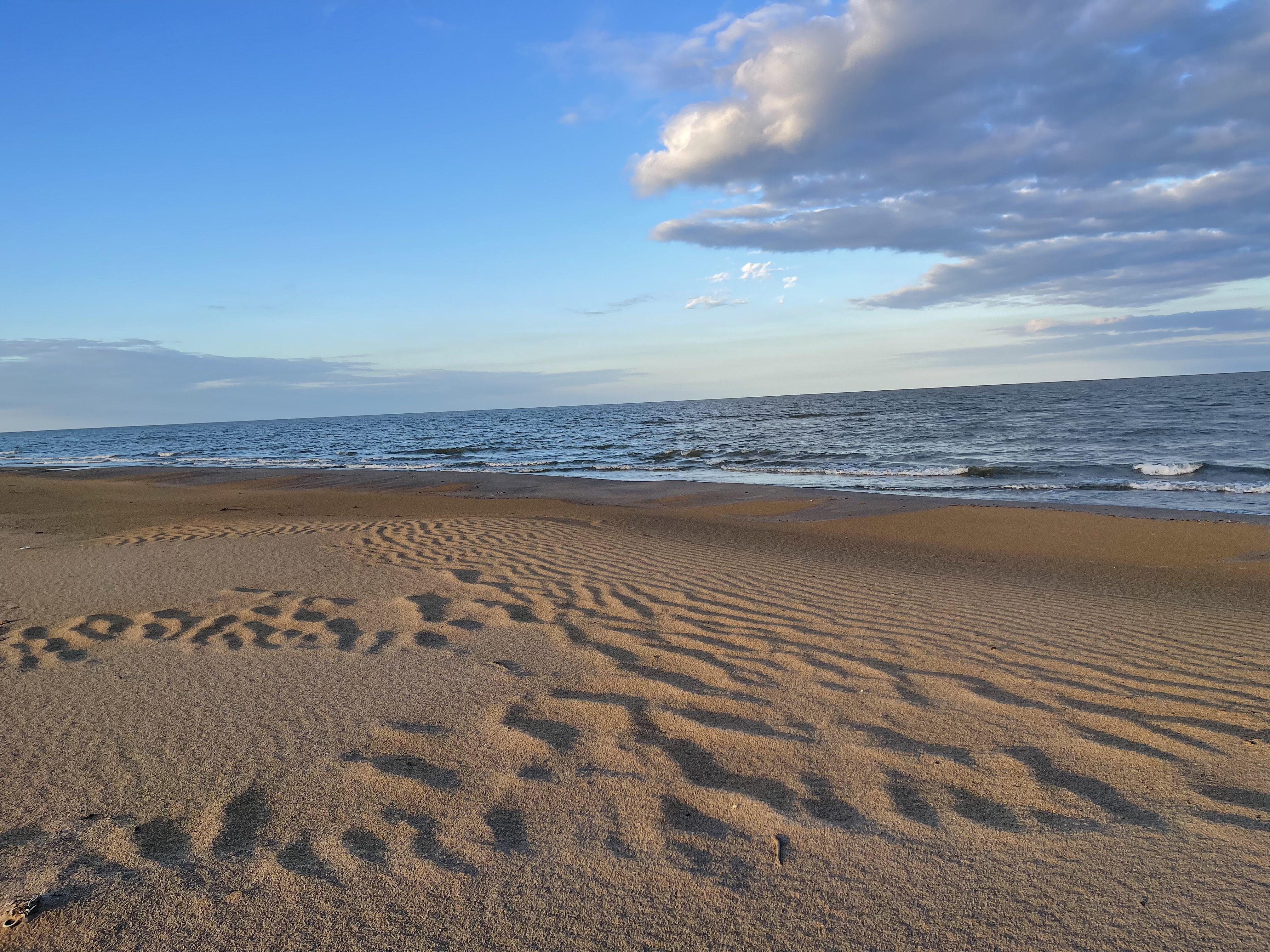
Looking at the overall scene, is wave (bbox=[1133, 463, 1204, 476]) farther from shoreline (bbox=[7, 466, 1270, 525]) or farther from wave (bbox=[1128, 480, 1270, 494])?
shoreline (bbox=[7, 466, 1270, 525])

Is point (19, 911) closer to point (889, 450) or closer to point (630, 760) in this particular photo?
point (630, 760)

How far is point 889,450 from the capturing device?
88.9 feet

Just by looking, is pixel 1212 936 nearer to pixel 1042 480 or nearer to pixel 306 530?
pixel 306 530

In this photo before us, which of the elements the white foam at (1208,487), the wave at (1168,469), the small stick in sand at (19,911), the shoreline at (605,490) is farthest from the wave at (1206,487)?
the small stick in sand at (19,911)

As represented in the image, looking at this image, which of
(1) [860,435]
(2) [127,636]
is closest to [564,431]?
(1) [860,435]

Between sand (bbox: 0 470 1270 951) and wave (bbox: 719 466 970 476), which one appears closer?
sand (bbox: 0 470 1270 951)

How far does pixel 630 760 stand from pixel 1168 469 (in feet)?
65.8

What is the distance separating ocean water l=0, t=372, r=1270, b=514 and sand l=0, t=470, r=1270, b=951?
35.5 ft

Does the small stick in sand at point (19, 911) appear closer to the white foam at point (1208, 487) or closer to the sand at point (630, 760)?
the sand at point (630, 760)

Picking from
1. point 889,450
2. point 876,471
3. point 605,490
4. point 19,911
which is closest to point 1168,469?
point 876,471

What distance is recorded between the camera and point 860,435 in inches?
1368

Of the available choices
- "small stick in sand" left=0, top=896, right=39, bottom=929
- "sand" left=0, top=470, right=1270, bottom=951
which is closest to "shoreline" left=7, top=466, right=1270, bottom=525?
"sand" left=0, top=470, right=1270, bottom=951

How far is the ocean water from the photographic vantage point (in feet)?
56.1

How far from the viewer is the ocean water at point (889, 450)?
17094 millimetres
